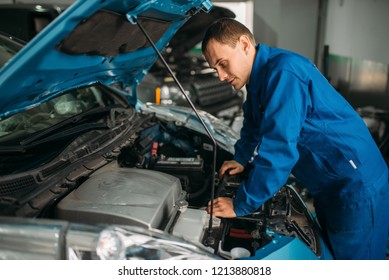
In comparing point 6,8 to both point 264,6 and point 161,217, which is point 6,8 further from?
point 264,6

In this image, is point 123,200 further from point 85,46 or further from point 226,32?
point 226,32

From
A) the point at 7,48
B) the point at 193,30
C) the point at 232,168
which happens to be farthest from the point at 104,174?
the point at 193,30

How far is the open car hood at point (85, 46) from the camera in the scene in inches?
42.8

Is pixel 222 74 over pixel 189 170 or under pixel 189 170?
over

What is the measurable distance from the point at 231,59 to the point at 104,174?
0.76 m

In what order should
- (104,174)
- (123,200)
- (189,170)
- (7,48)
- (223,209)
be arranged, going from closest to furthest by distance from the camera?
(123,200) < (223,209) < (104,174) < (189,170) < (7,48)

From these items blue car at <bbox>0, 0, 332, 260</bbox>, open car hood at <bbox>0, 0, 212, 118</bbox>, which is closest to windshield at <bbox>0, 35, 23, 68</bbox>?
blue car at <bbox>0, 0, 332, 260</bbox>

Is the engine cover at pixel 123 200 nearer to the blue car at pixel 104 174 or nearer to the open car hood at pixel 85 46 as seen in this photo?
the blue car at pixel 104 174

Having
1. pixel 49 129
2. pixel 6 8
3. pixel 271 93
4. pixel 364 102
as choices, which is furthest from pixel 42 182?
pixel 364 102

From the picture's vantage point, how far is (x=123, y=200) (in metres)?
1.34

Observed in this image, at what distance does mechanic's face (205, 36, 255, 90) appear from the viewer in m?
1.43

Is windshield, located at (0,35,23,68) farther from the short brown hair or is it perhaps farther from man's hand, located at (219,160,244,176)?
man's hand, located at (219,160,244,176)

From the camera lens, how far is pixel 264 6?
5.93 meters

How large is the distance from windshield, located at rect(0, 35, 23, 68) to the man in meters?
1.15
